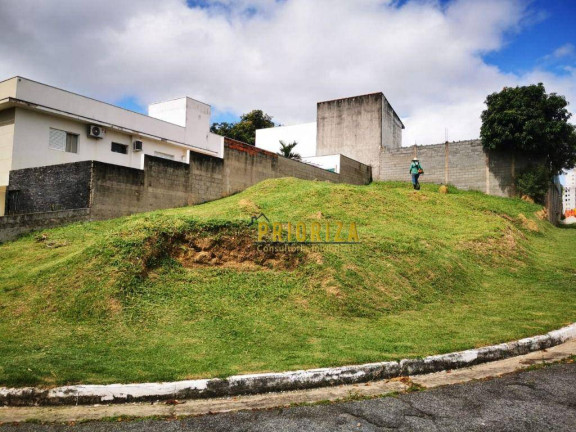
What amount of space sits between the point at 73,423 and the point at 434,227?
34.6 ft

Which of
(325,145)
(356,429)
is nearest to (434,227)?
(356,429)

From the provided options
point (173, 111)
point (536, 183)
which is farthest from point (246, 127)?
point (536, 183)

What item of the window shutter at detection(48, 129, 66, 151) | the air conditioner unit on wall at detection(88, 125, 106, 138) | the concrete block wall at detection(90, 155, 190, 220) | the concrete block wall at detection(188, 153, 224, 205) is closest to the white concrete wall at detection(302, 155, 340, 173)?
the concrete block wall at detection(188, 153, 224, 205)

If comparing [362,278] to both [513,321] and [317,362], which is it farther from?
[317,362]

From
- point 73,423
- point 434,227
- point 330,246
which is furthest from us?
point 434,227

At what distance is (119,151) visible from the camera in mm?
19234

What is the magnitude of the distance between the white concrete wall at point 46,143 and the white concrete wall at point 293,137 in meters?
13.8

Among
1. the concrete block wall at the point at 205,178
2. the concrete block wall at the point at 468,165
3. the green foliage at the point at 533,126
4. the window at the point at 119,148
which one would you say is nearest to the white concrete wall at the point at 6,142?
the window at the point at 119,148

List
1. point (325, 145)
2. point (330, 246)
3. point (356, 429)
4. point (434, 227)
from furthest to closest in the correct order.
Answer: point (325, 145)
point (434, 227)
point (330, 246)
point (356, 429)

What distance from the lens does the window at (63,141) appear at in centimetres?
1652

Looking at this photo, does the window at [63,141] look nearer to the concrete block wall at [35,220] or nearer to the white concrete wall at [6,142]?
the white concrete wall at [6,142]

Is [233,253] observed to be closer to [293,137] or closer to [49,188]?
[49,188]

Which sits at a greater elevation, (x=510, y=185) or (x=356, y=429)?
(x=510, y=185)

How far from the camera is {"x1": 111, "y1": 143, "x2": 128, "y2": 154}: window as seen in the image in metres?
19.0
